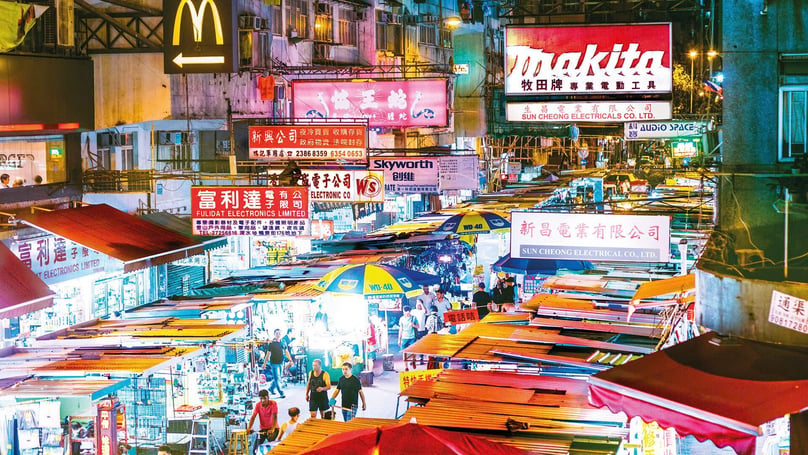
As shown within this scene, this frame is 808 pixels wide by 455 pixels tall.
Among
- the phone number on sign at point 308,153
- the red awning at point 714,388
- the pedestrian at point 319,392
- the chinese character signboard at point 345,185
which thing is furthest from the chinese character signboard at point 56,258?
the red awning at point 714,388

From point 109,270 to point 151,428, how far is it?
7.44 meters

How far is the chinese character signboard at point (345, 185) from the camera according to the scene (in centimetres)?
1861

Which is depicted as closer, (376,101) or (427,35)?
(376,101)

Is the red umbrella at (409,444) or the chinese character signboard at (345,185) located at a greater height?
the chinese character signboard at (345,185)

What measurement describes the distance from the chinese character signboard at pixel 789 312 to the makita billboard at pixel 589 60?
19.6 feet

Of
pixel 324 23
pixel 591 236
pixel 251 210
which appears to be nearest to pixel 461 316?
pixel 591 236

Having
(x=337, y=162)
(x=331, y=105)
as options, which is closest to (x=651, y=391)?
(x=337, y=162)

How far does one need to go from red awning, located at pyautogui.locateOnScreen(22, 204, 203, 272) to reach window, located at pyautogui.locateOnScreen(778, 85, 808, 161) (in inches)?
428

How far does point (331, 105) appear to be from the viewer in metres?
20.4

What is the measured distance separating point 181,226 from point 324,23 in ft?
34.1

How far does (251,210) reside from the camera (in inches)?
667

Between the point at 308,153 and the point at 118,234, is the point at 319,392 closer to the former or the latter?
the point at 308,153

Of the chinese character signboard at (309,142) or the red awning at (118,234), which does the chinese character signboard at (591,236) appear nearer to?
the chinese character signboard at (309,142)

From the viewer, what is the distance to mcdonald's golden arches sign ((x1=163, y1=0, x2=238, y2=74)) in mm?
17312
